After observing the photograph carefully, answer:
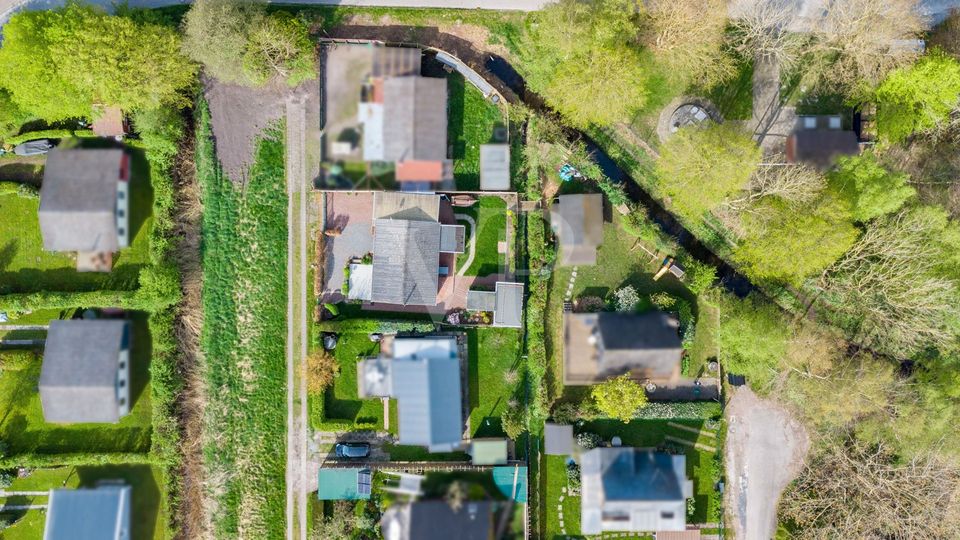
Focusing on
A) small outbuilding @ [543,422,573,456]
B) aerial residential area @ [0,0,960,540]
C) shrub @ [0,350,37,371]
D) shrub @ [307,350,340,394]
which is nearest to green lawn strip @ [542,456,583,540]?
aerial residential area @ [0,0,960,540]

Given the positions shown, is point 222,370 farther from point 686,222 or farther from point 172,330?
point 686,222

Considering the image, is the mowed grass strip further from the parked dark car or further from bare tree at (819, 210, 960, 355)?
bare tree at (819, 210, 960, 355)

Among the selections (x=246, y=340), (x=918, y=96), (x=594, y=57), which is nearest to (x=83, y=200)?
(x=246, y=340)

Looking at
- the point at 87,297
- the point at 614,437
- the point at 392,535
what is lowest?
the point at 392,535

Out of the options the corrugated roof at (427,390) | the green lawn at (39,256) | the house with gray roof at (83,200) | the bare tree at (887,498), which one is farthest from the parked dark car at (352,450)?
the bare tree at (887,498)

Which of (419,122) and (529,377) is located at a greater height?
(419,122)

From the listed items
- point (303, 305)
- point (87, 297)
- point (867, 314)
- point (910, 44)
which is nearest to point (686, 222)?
point (867, 314)

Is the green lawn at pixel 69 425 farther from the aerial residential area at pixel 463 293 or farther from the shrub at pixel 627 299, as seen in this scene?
the shrub at pixel 627 299
